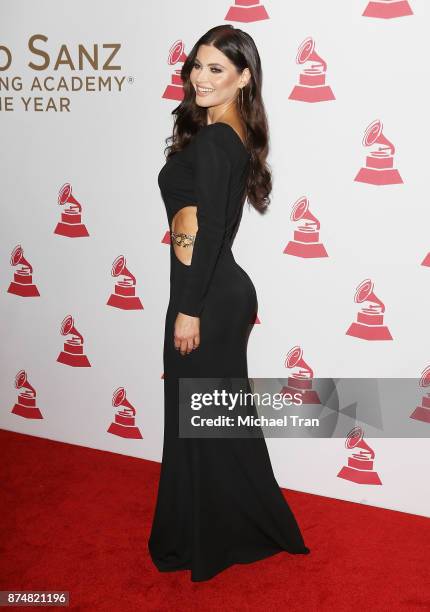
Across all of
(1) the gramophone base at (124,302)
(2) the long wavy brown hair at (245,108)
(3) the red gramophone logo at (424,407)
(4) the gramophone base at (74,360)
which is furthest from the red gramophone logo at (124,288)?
(3) the red gramophone logo at (424,407)

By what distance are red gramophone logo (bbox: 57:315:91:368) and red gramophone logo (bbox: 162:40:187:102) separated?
1.19 meters

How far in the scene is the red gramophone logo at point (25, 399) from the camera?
A: 3.51 metres

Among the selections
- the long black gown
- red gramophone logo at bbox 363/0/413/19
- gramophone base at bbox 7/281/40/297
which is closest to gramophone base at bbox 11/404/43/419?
gramophone base at bbox 7/281/40/297

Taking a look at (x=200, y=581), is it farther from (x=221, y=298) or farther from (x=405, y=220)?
(x=405, y=220)

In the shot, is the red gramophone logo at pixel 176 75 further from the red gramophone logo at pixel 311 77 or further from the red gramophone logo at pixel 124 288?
the red gramophone logo at pixel 124 288

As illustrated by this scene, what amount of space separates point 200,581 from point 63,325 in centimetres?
150

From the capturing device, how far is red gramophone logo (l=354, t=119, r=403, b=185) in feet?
8.34

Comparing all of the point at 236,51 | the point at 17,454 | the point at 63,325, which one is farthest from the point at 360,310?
the point at 17,454

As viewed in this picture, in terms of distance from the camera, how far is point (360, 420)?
9.46ft

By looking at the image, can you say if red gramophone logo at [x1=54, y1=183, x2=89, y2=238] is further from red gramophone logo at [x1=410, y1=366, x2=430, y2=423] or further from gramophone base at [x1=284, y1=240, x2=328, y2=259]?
red gramophone logo at [x1=410, y1=366, x2=430, y2=423]

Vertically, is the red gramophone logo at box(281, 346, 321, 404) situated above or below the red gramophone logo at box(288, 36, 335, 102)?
below

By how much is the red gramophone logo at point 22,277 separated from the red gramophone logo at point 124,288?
462 mm

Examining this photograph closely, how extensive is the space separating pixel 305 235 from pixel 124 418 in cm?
131

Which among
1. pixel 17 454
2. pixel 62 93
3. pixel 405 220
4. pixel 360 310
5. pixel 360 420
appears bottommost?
pixel 17 454
